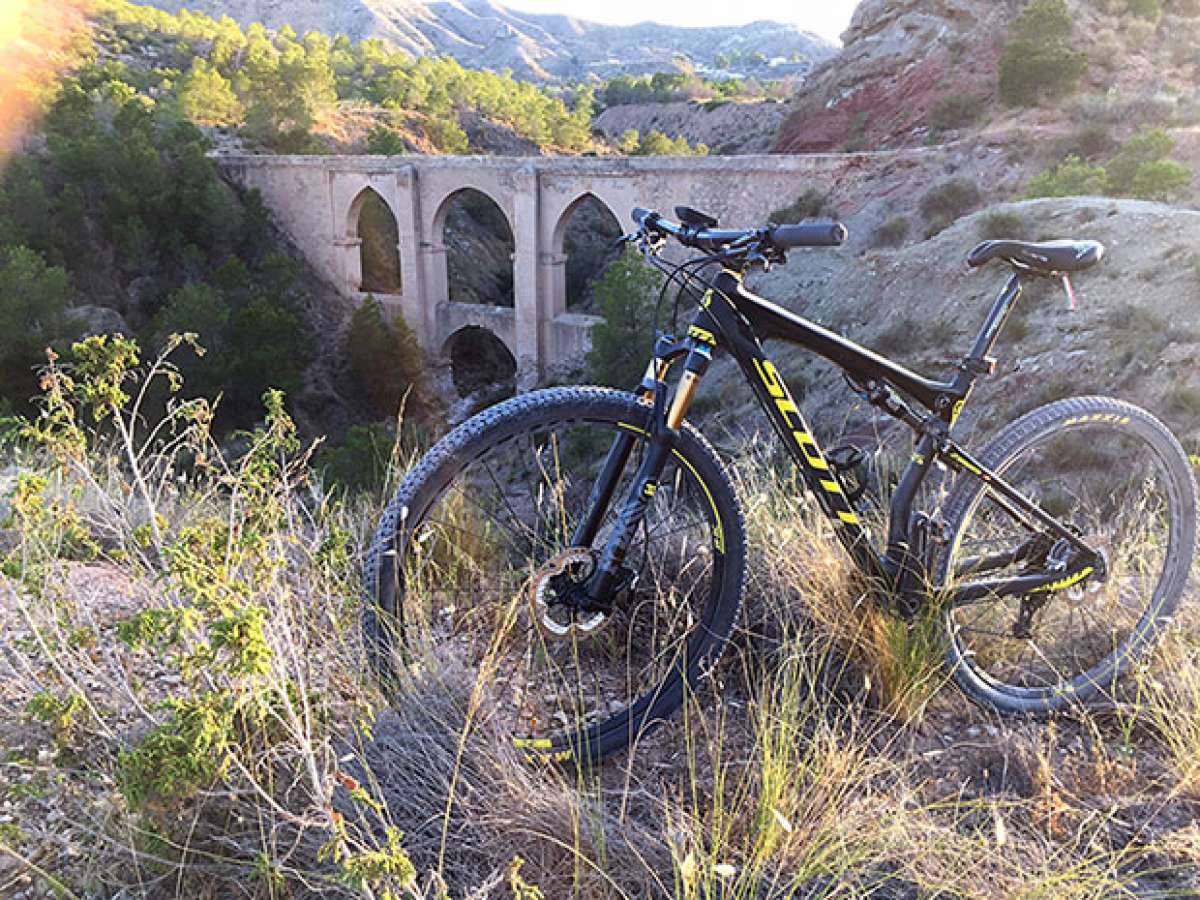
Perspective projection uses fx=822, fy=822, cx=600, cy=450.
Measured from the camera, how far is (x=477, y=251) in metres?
30.1

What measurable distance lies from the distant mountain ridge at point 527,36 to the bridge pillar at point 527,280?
82.1m

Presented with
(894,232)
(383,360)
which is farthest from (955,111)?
(383,360)

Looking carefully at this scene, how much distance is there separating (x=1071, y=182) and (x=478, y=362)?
18654 millimetres

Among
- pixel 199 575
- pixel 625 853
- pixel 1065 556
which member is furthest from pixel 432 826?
pixel 1065 556

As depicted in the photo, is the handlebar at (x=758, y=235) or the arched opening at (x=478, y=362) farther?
the arched opening at (x=478, y=362)

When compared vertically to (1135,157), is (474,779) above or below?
below

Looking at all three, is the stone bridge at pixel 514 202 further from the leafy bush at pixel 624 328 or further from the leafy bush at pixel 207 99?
the leafy bush at pixel 624 328

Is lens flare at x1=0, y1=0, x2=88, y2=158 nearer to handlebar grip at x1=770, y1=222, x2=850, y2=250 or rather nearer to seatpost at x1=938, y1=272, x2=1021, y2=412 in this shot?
handlebar grip at x1=770, y1=222, x2=850, y2=250

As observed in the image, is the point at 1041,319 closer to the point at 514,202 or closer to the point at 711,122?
the point at 514,202

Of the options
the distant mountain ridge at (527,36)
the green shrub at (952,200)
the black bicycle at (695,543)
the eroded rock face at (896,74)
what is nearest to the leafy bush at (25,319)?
the green shrub at (952,200)

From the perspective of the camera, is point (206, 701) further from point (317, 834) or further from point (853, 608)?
point (853, 608)

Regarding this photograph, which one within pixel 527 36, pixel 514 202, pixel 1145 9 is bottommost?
pixel 514 202

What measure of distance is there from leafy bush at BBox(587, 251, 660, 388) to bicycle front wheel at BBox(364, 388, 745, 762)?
37.8 ft

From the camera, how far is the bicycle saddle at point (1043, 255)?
1.67m
